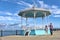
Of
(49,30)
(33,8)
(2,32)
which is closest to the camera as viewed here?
(33,8)

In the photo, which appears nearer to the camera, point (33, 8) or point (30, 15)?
point (33, 8)

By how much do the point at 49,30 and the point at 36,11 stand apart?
2564mm

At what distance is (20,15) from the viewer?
58.9ft

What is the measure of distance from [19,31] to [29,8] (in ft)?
10.1

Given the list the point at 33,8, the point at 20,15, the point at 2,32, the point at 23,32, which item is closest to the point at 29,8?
the point at 33,8

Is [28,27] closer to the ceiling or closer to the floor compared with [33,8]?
closer to the floor

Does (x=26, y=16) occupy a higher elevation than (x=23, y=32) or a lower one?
higher

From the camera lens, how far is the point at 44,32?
17141 millimetres

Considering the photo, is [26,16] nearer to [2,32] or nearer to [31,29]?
[31,29]

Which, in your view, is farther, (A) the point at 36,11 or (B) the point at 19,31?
(B) the point at 19,31

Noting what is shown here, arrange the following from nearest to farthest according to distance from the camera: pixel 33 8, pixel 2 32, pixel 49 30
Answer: pixel 33 8, pixel 49 30, pixel 2 32

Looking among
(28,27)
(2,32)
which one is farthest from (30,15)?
(2,32)

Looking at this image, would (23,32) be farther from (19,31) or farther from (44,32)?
(44,32)

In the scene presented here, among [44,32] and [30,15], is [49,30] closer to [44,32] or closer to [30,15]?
[44,32]
